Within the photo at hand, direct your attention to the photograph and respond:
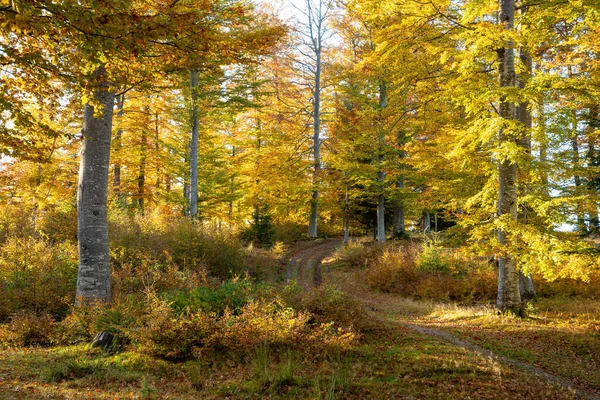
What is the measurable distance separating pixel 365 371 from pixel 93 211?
605 cm

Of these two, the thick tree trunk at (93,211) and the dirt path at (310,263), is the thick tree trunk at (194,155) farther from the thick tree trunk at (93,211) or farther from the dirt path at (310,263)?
the thick tree trunk at (93,211)

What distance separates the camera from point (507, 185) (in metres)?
8.77

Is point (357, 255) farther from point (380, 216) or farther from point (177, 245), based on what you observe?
point (177, 245)

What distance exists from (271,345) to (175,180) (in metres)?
22.2

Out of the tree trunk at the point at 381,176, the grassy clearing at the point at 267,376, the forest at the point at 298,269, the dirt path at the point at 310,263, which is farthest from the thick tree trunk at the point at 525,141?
the tree trunk at the point at 381,176

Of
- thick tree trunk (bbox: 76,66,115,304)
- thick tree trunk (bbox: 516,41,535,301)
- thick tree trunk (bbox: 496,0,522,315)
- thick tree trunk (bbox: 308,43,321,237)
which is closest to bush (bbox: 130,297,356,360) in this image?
thick tree trunk (bbox: 76,66,115,304)

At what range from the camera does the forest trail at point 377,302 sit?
5520 millimetres

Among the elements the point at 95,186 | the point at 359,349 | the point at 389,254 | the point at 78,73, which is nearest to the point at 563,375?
the point at 359,349

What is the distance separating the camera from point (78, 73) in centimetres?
503

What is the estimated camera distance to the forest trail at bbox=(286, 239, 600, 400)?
5.52 m

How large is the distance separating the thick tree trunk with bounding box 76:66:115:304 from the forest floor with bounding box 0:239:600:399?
1.37m

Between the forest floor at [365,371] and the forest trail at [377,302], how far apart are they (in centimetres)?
4

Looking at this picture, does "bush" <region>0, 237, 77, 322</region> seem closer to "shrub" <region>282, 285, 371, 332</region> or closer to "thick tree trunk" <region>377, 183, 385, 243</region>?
"shrub" <region>282, 285, 371, 332</region>

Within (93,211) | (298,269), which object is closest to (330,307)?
(93,211)
